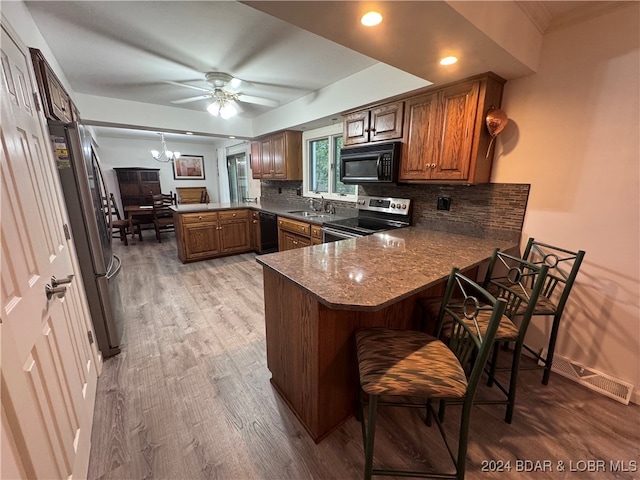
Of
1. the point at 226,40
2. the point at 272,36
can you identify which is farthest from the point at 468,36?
the point at 226,40

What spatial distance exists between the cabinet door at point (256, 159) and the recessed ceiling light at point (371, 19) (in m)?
3.78

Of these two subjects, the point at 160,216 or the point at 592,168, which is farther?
the point at 160,216

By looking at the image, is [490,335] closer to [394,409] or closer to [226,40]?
[394,409]

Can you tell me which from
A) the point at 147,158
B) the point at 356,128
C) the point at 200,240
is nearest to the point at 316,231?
the point at 356,128

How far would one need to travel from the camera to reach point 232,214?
4.50 metres

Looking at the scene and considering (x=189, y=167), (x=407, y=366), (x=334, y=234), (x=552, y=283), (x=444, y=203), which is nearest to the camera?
(x=407, y=366)

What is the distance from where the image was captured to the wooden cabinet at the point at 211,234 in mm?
4145

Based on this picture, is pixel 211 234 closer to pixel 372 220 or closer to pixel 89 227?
pixel 89 227

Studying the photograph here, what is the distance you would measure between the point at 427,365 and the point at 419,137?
1875mm

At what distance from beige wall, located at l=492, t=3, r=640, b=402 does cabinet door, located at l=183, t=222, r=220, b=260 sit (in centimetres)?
409

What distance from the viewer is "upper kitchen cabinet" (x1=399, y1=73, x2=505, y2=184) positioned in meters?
1.94

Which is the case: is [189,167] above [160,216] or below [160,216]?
above

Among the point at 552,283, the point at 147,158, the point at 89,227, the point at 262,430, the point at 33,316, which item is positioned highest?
the point at 147,158

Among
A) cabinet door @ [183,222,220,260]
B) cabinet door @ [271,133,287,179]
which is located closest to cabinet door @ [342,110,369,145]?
cabinet door @ [271,133,287,179]
